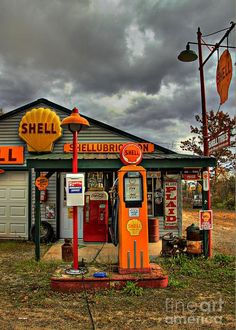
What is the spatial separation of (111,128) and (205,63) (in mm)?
3852

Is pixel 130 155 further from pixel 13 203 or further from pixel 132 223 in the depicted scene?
pixel 13 203

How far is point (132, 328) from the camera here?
4.31 m

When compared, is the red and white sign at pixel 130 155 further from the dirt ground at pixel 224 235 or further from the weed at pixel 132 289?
the dirt ground at pixel 224 235

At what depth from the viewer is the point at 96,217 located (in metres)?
10.0

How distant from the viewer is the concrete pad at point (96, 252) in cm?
805

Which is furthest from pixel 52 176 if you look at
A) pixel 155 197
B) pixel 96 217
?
pixel 155 197

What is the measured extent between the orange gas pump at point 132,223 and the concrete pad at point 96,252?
4.96ft

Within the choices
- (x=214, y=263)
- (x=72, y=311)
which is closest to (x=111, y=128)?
(x=214, y=263)

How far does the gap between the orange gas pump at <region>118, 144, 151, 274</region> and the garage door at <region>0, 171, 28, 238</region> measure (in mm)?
5915

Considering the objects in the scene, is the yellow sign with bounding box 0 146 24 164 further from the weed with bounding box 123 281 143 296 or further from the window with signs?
the weed with bounding box 123 281 143 296

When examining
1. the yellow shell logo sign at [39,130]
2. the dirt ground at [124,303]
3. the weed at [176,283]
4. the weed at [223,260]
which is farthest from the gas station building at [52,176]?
the weed at [176,283]

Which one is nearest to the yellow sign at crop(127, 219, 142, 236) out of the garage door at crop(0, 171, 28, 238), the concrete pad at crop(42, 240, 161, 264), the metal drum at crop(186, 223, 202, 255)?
the concrete pad at crop(42, 240, 161, 264)

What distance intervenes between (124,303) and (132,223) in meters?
1.53

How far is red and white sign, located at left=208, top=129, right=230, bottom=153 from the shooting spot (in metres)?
7.03
